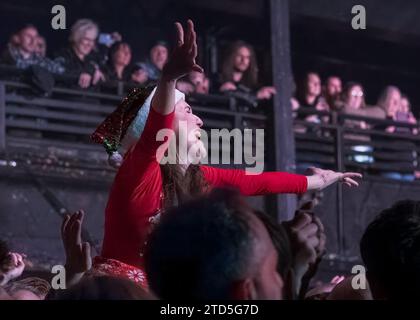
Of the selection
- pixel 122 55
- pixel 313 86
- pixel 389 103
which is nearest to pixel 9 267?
pixel 122 55

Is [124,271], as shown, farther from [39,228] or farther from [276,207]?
[276,207]

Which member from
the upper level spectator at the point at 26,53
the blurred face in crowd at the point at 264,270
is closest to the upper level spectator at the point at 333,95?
the upper level spectator at the point at 26,53

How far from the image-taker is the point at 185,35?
2.94 meters

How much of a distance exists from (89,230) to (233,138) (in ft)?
5.70

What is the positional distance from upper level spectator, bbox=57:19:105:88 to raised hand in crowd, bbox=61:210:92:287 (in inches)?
198

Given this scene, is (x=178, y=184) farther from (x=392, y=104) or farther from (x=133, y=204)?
(x=392, y=104)

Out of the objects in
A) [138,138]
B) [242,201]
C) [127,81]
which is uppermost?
[127,81]

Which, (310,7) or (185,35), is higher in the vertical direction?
(310,7)

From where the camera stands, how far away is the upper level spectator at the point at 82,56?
24.7ft

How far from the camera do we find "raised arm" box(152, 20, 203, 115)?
2.94m

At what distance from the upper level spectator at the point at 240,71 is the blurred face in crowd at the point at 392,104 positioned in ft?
5.27

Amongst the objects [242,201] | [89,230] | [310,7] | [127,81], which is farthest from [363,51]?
[242,201]

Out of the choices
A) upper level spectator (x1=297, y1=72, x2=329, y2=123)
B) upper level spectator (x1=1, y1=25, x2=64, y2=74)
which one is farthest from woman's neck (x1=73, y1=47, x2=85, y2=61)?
upper level spectator (x1=297, y1=72, x2=329, y2=123)

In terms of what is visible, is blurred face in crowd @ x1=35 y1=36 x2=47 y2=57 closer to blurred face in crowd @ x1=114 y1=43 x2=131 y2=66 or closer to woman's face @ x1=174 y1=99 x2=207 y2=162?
blurred face in crowd @ x1=114 y1=43 x2=131 y2=66
